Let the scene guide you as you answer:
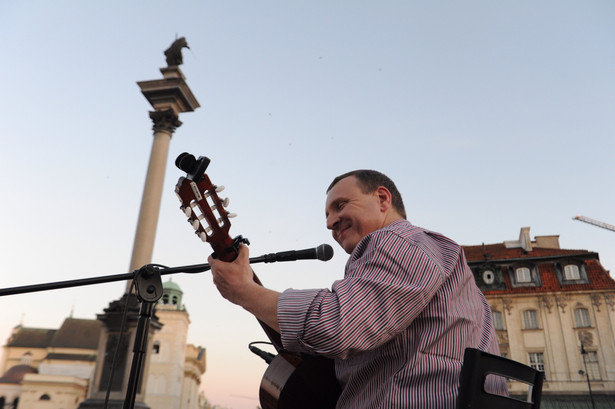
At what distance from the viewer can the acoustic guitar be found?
202 centimetres

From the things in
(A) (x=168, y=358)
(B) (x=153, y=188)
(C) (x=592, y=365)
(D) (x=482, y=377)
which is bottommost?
(D) (x=482, y=377)

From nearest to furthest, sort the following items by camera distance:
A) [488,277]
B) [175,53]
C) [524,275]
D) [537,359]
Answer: [175,53] < [537,359] < [524,275] < [488,277]

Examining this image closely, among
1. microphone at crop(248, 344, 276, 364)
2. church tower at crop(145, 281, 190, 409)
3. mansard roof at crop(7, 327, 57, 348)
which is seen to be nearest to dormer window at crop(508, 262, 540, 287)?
microphone at crop(248, 344, 276, 364)

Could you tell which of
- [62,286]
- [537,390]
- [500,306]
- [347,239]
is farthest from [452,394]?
[500,306]

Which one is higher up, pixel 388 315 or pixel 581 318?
pixel 581 318

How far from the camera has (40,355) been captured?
75.5 meters

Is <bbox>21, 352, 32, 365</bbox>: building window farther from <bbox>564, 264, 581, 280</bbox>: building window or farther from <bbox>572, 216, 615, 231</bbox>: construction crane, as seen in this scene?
<bbox>572, 216, 615, 231</bbox>: construction crane

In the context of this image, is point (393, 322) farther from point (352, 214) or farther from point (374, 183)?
point (374, 183)

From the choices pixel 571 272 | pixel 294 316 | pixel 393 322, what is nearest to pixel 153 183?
pixel 294 316

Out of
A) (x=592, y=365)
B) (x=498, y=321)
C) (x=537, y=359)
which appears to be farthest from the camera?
(x=498, y=321)

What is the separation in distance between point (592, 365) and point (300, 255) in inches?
1378

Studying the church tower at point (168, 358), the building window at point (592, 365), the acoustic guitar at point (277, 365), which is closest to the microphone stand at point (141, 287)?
the acoustic guitar at point (277, 365)

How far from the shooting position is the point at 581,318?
32.3 meters

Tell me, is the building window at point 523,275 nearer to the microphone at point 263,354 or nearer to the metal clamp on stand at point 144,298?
the microphone at point 263,354
